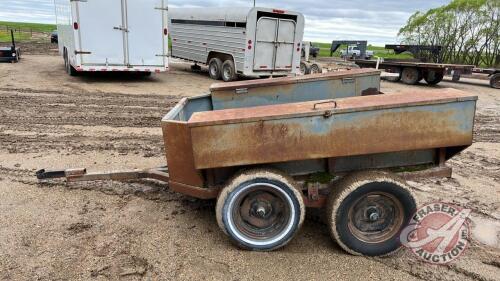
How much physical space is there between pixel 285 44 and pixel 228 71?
2.33m

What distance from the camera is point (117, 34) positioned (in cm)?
1201

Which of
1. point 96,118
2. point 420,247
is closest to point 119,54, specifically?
point 96,118

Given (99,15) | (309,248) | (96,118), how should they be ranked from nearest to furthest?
(309,248) → (96,118) → (99,15)

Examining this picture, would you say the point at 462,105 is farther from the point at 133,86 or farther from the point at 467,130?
the point at 133,86

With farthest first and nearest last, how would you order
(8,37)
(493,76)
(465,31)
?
(8,37) → (465,31) → (493,76)

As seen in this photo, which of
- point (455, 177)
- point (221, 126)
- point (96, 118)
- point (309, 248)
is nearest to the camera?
point (221, 126)

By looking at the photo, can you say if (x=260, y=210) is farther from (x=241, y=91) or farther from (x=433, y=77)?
(x=433, y=77)

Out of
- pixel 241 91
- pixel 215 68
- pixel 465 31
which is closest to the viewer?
pixel 241 91

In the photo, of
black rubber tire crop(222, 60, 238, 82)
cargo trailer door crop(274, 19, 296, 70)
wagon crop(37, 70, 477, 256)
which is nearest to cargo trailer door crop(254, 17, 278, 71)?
cargo trailer door crop(274, 19, 296, 70)

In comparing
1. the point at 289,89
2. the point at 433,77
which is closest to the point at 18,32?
the point at 433,77

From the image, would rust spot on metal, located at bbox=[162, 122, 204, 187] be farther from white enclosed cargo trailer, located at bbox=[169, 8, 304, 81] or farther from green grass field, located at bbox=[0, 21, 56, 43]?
green grass field, located at bbox=[0, 21, 56, 43]

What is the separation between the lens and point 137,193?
183 inches

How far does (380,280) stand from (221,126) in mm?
1732

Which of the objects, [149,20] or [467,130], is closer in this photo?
[467,130]
